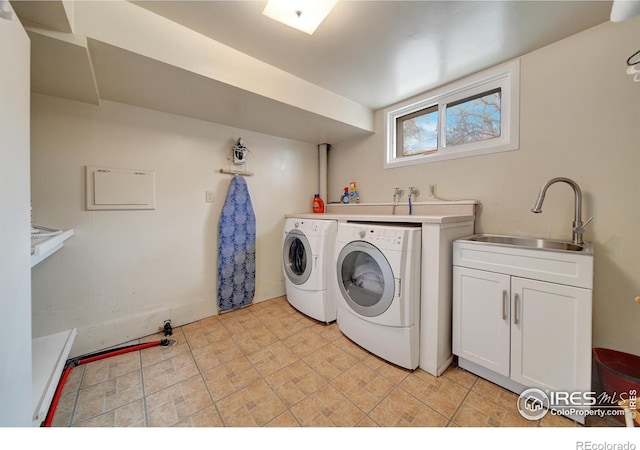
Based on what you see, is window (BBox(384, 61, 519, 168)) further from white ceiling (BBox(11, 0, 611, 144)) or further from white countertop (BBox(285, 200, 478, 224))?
white countertop (BBox(285, 200, 478, 224))

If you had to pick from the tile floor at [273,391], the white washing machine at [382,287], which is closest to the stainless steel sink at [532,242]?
the white washing machine at [382,287]

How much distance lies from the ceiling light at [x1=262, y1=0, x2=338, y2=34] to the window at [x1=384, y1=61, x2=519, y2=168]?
134cm

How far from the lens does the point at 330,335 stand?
1.93 meters

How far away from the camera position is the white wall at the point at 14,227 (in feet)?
2.18

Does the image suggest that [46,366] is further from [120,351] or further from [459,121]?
[459,121]

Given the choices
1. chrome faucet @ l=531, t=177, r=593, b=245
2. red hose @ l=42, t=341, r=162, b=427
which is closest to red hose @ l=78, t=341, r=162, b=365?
red hose @ l=42, t=341, r=162, b=427

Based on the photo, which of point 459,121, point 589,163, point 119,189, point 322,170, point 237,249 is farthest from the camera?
point 322,170

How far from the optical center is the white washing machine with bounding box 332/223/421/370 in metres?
1.46

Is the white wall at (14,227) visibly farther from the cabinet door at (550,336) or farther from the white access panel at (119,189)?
the cabinet door at (550,336)

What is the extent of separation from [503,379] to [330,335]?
1149 mm

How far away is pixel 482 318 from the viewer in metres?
1.38

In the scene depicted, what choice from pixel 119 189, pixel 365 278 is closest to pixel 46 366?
pixel 119 189

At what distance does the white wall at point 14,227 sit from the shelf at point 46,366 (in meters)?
0.31

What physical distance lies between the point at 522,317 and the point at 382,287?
0.75 m
